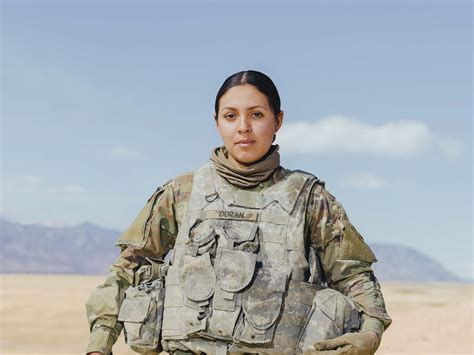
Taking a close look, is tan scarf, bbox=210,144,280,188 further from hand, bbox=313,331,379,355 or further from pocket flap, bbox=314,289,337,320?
hand, bbox=313,331,379,355

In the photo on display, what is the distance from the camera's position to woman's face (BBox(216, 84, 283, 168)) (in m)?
4.87

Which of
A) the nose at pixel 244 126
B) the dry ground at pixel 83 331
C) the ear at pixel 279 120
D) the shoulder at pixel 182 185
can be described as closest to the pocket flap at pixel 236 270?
the shoulder at pixel 182 185

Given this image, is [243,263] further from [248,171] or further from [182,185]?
[182,185]

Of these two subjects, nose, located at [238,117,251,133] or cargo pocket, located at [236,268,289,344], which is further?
nose, located at [238,117,251,133]

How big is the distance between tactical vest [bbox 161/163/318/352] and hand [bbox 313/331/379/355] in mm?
176

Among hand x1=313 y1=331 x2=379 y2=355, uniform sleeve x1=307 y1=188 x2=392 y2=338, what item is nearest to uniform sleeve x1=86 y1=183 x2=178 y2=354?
uniform sleeve x1=307 y1=188 x2=392 y2=338

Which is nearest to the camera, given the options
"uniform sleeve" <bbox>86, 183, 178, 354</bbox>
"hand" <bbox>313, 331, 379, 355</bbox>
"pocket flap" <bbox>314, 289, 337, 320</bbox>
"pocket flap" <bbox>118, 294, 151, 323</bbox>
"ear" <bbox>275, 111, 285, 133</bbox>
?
"hand" <bbox>313, 331, 379, 355</bbox>

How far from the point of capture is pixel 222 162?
494 cm

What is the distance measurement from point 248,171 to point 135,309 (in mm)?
978

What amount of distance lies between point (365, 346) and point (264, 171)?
3.61 ft

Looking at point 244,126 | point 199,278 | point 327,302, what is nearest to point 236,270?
point 199,278

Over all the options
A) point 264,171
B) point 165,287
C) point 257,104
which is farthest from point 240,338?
point 257,104

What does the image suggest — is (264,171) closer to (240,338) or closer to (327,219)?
(327,219)

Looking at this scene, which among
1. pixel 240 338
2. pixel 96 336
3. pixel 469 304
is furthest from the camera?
pixel 469 304
